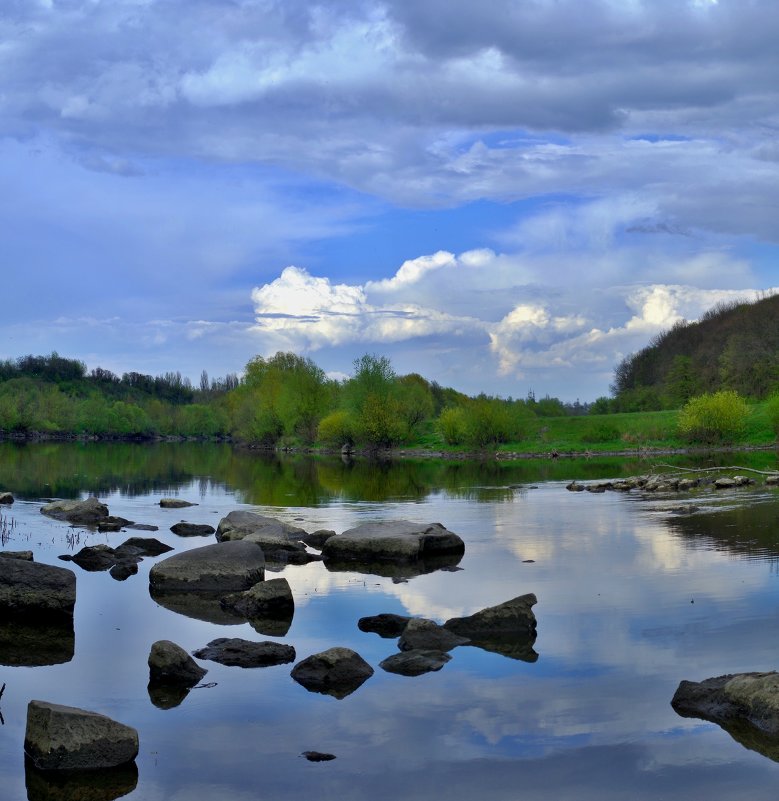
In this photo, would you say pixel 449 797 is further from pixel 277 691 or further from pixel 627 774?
pixel 277 691

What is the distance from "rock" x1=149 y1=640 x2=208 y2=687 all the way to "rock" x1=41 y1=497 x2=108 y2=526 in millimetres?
24653

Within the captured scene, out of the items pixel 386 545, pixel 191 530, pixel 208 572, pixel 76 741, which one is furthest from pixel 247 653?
pixel 191 530

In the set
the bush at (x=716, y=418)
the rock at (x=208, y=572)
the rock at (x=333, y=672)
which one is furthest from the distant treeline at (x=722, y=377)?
the rock at (x=333, y=672)

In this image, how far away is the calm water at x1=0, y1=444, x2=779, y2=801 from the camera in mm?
12500

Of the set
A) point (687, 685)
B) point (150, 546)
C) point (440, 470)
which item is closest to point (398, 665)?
point (687, 685)

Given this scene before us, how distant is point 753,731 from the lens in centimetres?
1374

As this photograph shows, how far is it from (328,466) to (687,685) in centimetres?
8052

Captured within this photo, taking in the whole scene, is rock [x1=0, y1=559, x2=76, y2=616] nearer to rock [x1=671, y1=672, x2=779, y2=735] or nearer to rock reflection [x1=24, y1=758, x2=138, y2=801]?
rock reflection [x1=24, y1=758, x2=138, y2=801]

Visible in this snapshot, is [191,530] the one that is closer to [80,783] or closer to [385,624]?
[385,624]

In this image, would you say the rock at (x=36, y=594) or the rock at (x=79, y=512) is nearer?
the rock at (x=36, y=594)

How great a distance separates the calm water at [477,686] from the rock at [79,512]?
5.07 meters

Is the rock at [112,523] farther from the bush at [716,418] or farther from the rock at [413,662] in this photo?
the bush at [716,418]

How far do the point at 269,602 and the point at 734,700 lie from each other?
1134 centimetres

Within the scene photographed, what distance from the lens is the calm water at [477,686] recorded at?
12.5 m
